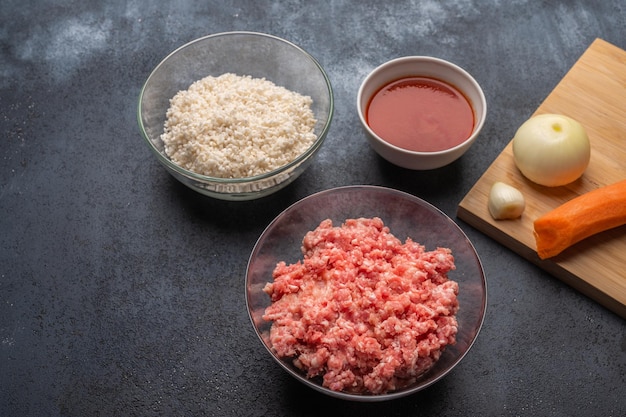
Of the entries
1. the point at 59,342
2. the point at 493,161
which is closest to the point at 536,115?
the point at 493,161

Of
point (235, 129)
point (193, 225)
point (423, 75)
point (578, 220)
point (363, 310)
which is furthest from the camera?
point (423, 75)

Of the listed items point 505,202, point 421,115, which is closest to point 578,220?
point 505,202

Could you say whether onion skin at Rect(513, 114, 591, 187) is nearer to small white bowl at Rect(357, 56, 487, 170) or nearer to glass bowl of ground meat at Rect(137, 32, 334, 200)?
small white bowl at Rect(357, 56, 487, 170)

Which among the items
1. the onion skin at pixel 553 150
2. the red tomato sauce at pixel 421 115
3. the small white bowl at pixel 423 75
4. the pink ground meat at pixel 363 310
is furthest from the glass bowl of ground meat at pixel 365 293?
the onion skin at pixel 553 150

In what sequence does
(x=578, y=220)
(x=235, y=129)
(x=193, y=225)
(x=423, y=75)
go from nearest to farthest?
(x=578, y=220), (x=235, y=129), (x=193, y=225), (x=423, y=75)

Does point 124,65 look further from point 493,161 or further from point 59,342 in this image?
point 493,161

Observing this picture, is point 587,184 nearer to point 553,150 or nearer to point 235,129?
point 553,150

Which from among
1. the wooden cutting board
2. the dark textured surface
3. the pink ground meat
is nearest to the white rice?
the dark textured surface
